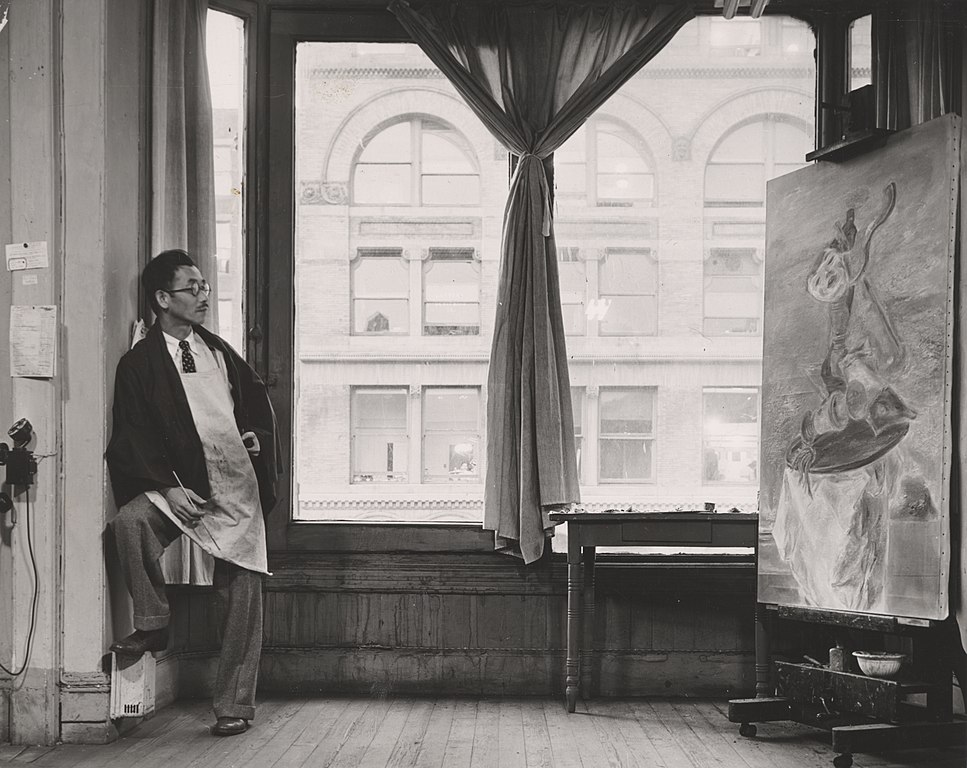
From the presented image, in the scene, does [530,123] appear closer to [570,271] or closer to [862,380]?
[570,271]

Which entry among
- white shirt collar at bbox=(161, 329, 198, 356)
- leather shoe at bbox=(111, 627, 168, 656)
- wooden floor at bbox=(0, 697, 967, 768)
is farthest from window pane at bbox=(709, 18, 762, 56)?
leather shoe at bbox=(111, 627, 168, 656)

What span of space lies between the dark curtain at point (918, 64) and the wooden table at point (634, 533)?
1714mm

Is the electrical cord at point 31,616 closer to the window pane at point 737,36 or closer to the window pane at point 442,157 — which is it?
the window pane at point 442,157

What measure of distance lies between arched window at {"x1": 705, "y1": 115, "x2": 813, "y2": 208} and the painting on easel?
0.44m

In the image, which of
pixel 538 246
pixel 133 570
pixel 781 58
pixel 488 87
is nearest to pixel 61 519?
pixel 133 570

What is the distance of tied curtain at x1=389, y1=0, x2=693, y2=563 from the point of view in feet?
13.0

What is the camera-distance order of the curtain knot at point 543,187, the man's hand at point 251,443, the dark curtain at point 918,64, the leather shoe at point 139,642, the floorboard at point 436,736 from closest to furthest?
1. the floorboard at point 436,736
2. the leather shoe at point 139,642
3. the man's hand at point 251,443
4. the dark curtain at point 918,64
5. the curtain knot at point 543,187

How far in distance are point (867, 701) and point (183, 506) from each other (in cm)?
230

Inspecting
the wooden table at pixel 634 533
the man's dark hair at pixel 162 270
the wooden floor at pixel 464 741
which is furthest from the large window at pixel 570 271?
the wooden floor at pixel 464 741

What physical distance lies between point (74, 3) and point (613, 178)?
2.16 m

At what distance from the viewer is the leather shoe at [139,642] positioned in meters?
3.27

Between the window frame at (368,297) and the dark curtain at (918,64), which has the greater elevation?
the dark curtain at (918,64)

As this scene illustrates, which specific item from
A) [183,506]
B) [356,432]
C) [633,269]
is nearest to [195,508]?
[183,506]

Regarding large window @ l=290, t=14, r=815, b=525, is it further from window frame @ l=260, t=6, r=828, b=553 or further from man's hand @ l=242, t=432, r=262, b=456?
man's hand @ l=242, t=432, r=262, b=456
